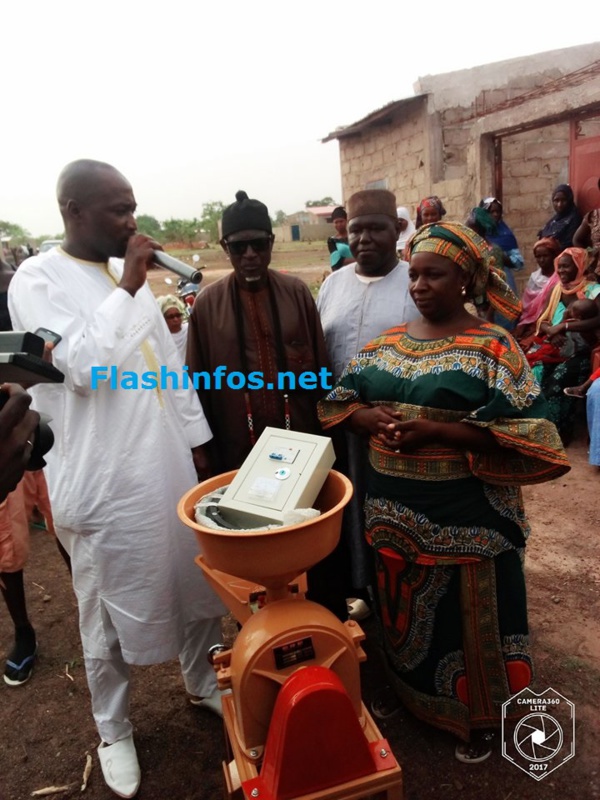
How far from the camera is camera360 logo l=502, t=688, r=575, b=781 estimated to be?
2207mm

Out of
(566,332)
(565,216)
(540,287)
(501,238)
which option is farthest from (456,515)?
(501,238)

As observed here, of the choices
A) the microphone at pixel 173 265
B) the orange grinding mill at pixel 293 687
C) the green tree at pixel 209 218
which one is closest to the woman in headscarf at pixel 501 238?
the microphone at pixel 173 265

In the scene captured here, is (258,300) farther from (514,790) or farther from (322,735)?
(514,790)

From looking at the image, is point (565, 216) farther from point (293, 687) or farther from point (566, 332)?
point (293, 687)

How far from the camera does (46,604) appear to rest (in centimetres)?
364

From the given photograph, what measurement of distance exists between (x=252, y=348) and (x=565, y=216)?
5764mm

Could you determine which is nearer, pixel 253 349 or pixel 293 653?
pixel 293 653

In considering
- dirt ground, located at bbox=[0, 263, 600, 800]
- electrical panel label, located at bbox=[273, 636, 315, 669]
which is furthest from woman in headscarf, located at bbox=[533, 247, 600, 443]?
electrical panel label, located at bbox=[273, 636, 315, 669]

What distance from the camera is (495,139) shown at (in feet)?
25.5

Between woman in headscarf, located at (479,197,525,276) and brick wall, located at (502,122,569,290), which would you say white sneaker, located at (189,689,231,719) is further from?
brick wall, located at (502,122,569,290)

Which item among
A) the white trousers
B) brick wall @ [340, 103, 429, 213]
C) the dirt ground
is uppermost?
brick wall @ [340, 103, 429, 213]

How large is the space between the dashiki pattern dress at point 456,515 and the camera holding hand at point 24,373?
1.27m

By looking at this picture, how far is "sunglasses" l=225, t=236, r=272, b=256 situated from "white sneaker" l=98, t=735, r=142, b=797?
6.66 ft

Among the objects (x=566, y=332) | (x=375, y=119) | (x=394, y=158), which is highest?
(x=375, y=119)
